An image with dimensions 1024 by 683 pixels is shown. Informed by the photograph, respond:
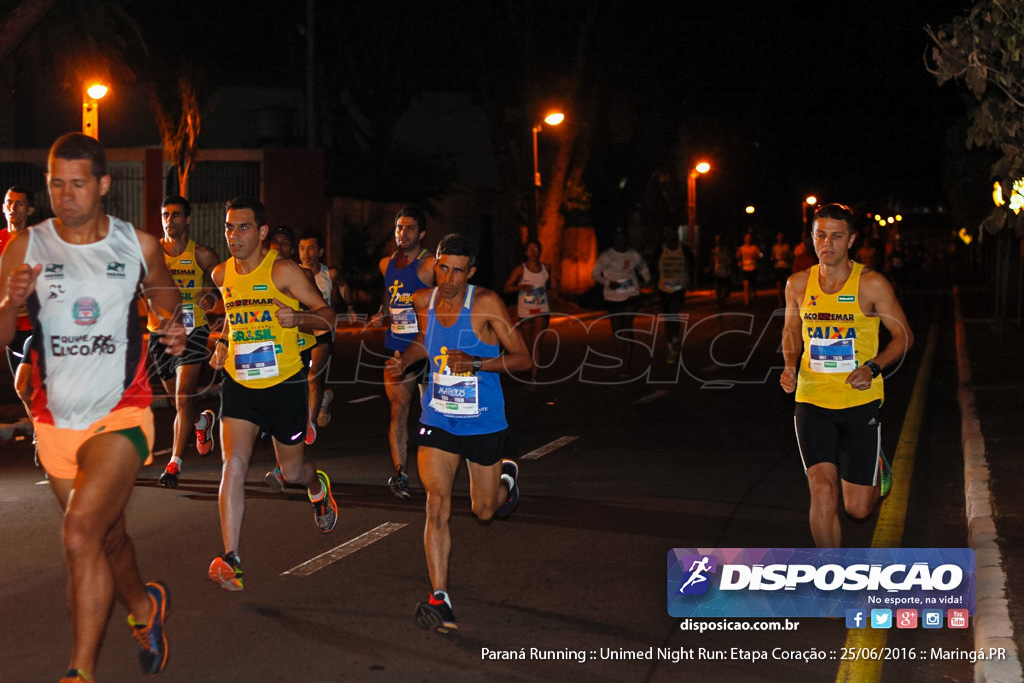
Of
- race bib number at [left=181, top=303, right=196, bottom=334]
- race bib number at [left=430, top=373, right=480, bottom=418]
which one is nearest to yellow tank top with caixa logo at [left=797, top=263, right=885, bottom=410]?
race bib number at [left=430, top=373, right=480, bottom=418]

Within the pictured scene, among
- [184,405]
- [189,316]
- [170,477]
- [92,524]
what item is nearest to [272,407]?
[92,524]

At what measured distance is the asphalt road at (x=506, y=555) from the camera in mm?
5598

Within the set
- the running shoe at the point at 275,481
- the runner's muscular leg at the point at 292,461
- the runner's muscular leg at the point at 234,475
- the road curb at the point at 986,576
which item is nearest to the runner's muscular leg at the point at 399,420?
the running shoe at the point at 275,481

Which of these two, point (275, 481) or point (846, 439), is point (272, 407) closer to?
point (275, 481)

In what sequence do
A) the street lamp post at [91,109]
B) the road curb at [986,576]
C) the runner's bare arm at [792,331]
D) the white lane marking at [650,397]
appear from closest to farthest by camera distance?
the road curb at [986,576] < the runner's bare arm at [792,331] < the white lane marking at [650,397] < the street lamp post at [91,109]

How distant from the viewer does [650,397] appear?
15.6 m

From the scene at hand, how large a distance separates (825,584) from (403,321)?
4.43m

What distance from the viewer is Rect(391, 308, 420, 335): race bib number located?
9.77 m

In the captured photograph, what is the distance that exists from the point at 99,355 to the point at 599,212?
52.1m

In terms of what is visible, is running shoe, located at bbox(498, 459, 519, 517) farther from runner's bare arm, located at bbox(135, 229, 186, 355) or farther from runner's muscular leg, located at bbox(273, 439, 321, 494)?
runner's bare arm, located at bbox(135, 229, 186, 355)

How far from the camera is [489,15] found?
35.0 metres

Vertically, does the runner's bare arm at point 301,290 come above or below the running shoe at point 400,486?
above

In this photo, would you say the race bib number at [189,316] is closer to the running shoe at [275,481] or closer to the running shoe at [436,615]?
the running shoe at [275,481]

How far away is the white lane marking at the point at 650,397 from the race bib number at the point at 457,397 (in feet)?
28.9
